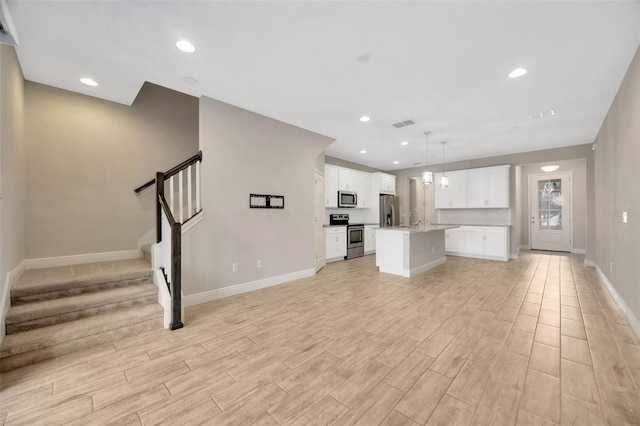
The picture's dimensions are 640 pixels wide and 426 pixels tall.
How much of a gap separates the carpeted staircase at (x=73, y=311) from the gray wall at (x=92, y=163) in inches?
24.4

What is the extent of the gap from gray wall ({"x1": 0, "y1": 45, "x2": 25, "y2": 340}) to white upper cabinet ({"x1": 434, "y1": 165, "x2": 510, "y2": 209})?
8323 millimetres

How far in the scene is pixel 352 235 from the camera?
6.77 m

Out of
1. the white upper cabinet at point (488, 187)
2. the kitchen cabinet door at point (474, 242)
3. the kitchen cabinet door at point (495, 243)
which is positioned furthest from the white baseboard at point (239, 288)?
the white upper cabinet at point (488, 187)

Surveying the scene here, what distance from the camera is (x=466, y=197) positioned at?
7172 mm

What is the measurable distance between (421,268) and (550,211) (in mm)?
6083

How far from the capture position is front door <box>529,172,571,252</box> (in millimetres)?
7730

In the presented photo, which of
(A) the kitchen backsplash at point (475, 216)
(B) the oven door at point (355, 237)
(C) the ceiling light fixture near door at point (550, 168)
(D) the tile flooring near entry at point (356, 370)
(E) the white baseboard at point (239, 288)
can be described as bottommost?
(D) the tile flooring near entry at point (356, 370)

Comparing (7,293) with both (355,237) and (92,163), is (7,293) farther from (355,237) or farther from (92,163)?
(355,237)

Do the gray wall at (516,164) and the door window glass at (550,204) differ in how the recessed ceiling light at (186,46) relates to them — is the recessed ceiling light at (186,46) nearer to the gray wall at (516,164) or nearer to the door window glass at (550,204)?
the gray wall at (516,164)

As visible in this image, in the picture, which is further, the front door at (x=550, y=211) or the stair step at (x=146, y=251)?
the front door at (x=550, y=211)

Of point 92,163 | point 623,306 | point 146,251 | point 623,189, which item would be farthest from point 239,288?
point 623,189

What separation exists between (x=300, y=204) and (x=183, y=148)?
228 centimetres

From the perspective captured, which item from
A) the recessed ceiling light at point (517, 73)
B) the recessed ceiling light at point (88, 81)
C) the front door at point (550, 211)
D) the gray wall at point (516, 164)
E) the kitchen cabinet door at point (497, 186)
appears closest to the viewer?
the recessed ceiling light at point (517, 73)

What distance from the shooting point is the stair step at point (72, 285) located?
2.43m
